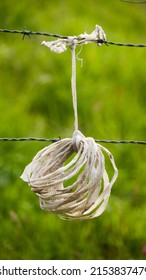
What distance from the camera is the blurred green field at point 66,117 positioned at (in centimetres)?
265

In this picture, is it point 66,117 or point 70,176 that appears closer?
point 70,176

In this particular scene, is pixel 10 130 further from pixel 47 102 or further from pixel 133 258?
pixel 133 258

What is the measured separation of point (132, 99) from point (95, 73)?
37cm

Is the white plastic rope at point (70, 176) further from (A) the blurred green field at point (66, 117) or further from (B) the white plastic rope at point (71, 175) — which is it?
(A) the blurred green field at point (66, 117)

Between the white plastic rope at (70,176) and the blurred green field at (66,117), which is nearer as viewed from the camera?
the white plastic rope at (70,176)

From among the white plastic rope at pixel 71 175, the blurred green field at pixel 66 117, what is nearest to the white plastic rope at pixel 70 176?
the white plastic rope at pixel 71 175

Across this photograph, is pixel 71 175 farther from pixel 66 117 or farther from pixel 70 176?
pixel 66 117

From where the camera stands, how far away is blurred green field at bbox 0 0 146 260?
2.65 meters

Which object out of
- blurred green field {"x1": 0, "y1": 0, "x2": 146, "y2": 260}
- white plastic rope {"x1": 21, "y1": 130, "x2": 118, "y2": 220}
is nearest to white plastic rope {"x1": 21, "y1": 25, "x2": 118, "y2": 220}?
white plastic rope {"x1": 21, "y1": 130, "x2": 118, "y2": 220}

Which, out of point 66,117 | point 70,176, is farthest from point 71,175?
point 66,117

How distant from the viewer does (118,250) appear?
265 cm

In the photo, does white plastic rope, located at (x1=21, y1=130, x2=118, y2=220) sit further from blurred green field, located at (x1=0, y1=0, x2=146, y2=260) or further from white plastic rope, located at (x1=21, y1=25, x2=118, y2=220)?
blurred green field, located at (x1=0, y1=0, x2=146, y2=260)

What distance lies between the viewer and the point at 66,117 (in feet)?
12.1

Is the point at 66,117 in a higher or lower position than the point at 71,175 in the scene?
higher
